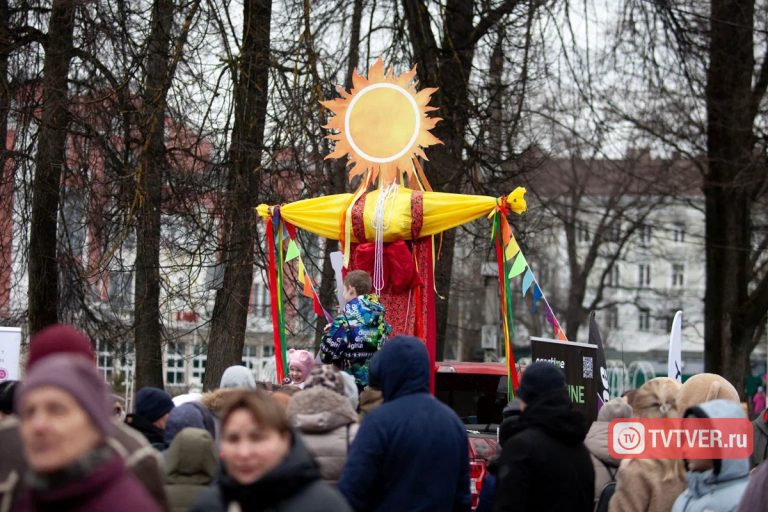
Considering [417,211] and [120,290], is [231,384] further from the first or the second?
[120,290]

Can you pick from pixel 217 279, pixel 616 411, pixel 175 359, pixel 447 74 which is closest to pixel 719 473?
pixel 616 411

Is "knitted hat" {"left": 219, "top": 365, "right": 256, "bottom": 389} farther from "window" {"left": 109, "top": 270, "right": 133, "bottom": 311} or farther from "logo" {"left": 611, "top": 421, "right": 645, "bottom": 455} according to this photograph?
"window" {"left": 109, "top": 270, "right": 133, "bottom": 311}

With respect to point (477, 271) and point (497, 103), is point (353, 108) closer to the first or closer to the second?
point (497, 103)

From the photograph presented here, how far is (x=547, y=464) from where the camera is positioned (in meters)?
5.34

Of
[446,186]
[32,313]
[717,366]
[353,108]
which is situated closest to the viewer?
[353,108]

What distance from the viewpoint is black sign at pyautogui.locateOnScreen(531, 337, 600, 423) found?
8562 millimetres

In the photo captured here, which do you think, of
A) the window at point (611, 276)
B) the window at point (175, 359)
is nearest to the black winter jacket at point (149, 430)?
the window at point (175, 359)

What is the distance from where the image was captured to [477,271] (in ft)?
102

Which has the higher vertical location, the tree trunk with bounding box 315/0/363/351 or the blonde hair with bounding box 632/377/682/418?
the tree trunk with bounding box 315/0/363/351

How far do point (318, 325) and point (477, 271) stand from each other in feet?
49.2

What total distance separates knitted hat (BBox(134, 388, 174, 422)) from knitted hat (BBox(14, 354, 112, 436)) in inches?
106

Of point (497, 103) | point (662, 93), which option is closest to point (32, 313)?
point (497, 103)

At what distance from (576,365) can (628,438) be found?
2.83 metres

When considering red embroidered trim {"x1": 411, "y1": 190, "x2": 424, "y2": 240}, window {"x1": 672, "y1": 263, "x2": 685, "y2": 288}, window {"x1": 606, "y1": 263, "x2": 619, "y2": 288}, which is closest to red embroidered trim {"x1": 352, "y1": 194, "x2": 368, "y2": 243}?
red embroidered trim {"x1": 411, "y1": 190, "x2": 424, "y2": 240}
